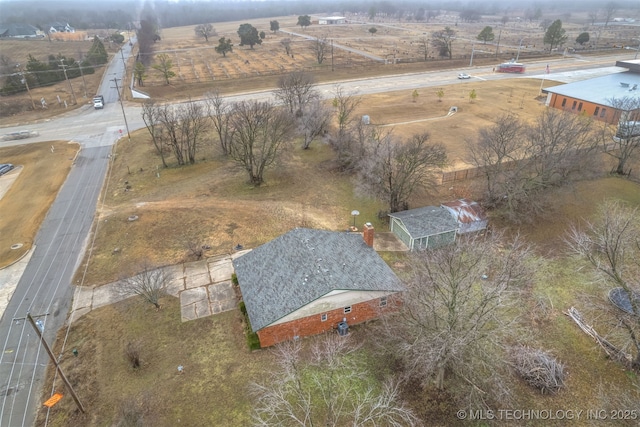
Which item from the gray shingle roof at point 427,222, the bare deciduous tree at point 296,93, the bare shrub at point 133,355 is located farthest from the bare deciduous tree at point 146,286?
the bare deciduous tree at point 296,93

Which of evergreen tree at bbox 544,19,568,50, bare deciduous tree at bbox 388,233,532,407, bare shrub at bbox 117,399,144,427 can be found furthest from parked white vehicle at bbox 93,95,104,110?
evergreen tree at bbox 544,19,568,50

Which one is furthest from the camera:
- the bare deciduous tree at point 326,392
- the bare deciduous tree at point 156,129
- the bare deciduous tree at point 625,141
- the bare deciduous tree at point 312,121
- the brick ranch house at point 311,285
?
the bare deciduous tree at point 312,121

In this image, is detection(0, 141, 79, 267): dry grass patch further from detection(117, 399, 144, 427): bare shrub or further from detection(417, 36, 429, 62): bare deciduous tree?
detection(417, 36, 429, 62): bare deciduous tree

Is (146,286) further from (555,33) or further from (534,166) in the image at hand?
(555,33)

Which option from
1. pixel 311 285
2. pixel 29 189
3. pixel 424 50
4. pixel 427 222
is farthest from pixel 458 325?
pixel 424 50

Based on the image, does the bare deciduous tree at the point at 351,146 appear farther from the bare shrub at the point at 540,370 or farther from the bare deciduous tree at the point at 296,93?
the bare shrub at the point at 540,370

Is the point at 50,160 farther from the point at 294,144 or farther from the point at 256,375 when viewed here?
the point at 256,375

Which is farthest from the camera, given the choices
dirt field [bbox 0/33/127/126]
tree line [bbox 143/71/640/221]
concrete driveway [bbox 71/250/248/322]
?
dirt field [bbox 0/33/127/126]
